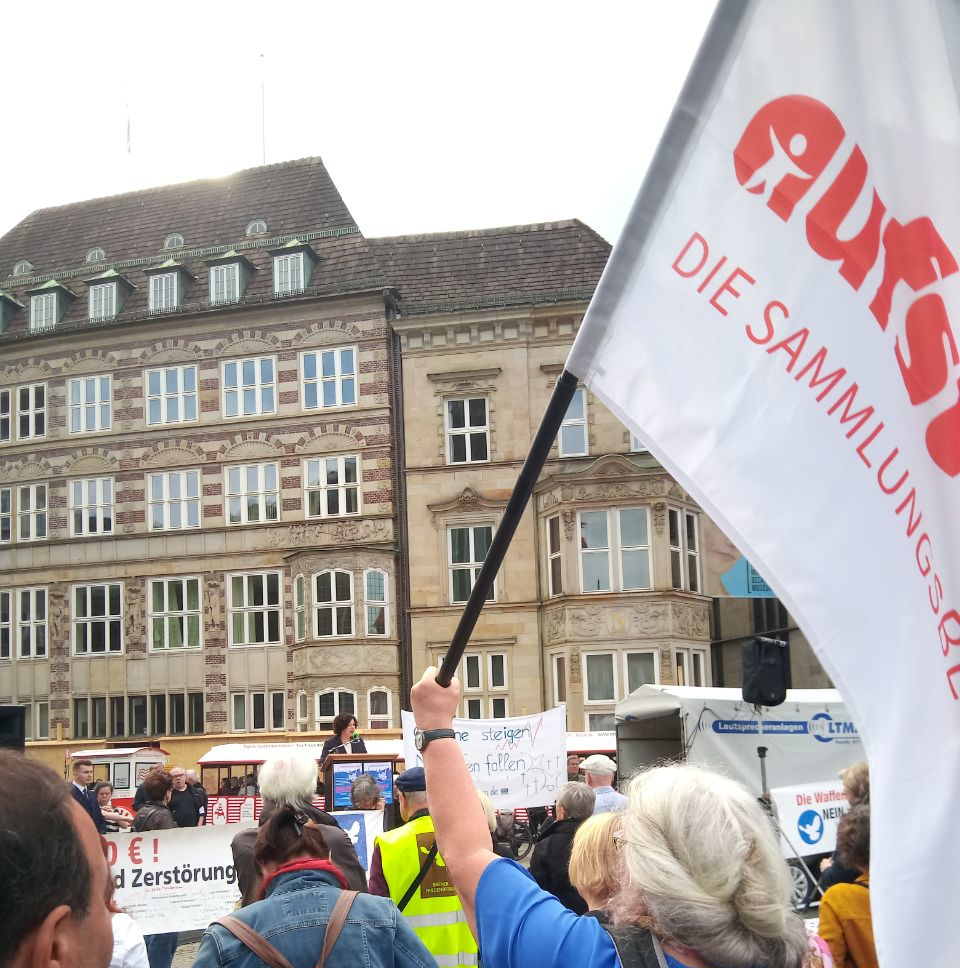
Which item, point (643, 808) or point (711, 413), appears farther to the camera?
point (711, 413)

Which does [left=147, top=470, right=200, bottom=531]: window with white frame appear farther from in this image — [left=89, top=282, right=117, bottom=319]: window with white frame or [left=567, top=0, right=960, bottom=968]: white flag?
[left=567, top=0, right=960, bottom=968]: white flag

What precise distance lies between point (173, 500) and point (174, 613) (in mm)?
3183

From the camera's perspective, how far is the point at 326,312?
32438mm

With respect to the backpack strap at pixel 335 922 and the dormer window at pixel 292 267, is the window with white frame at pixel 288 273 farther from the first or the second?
the backpack strap at pixel 335 922

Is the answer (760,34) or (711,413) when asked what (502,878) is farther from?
(760,34)

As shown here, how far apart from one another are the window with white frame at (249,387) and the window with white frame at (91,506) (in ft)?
14.1

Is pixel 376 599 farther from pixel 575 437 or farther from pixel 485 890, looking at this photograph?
pixel 485 890

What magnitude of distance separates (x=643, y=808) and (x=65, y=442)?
3407 cm

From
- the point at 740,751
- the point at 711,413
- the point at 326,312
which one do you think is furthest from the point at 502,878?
the point at 326,312

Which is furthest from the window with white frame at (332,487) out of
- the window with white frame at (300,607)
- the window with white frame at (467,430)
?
the window with white frame at (467,430)

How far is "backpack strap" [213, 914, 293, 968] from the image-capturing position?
10.2 ft

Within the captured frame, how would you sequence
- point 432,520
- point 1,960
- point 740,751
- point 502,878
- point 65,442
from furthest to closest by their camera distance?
1. point 65,442
2. point 432,520
3. point 740,751
4. point 502,878
5. point 1,960

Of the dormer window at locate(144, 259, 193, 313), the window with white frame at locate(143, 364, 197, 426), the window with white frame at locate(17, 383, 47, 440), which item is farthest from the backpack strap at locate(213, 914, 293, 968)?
the window with white frame at locate(17, 383, 47, 440)

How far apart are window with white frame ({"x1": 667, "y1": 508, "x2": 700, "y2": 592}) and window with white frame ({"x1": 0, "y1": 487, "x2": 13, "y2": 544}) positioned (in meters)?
19.2
